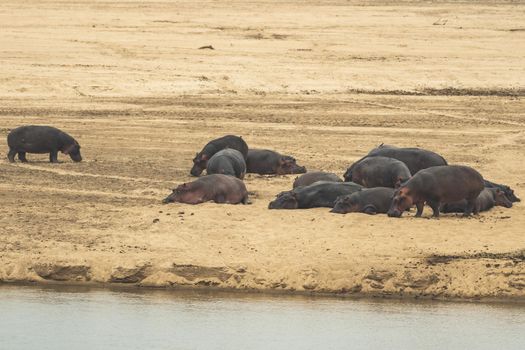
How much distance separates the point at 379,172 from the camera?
55.6 ft

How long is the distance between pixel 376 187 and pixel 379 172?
609mm

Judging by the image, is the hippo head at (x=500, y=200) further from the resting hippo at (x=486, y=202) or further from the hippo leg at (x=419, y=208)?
the hippo leg at (x=419, y=208)

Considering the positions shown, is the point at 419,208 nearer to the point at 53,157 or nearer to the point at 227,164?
the point at 227,164

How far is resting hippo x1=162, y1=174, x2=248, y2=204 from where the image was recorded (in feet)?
52.4

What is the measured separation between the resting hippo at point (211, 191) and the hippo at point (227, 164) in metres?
1.36

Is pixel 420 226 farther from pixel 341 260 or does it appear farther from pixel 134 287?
pixel 134 287

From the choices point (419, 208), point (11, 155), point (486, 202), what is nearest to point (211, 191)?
point (419, 208)

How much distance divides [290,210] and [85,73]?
47.7ft

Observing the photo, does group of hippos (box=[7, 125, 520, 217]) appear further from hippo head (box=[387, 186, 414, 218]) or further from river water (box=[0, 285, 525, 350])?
river water (box=[0, 285, 525, 350])

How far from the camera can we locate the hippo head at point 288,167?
63.0 feet

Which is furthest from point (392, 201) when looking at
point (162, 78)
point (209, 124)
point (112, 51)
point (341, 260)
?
point (112, 51)

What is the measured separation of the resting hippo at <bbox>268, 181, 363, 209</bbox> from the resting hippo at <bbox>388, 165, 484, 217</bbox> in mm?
934

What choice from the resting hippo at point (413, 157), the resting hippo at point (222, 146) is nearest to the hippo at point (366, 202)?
the resting hippo at point (413, 157)

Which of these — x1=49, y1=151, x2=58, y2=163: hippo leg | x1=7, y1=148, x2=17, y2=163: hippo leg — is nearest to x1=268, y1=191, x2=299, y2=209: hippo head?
x1=49, y1=151, x2=58, y2=163: hippo leg
